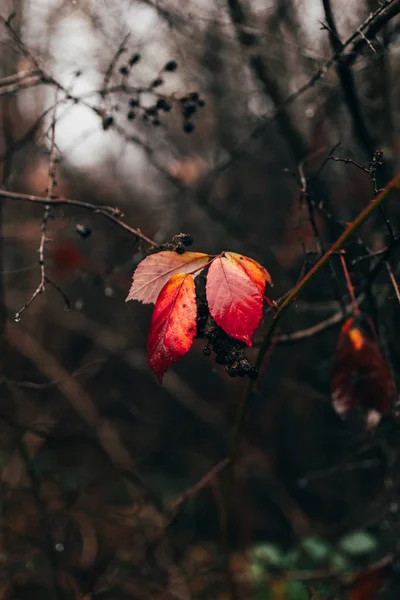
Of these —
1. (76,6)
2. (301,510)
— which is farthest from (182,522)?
(76,6)

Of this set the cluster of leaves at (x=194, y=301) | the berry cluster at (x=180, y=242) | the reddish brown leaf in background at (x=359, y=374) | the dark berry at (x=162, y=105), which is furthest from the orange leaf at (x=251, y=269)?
the dark berry at (x=162, y=105)

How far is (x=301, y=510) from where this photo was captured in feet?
12.0

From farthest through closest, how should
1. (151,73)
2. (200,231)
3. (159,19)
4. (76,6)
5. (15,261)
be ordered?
1. (15,261)
2. (200,231)
3. (151,73)
4. (76,6)
5. (159,19)

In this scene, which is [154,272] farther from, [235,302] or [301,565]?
[301,565]

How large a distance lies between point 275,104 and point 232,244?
4.15 ft

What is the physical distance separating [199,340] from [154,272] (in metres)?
2.52

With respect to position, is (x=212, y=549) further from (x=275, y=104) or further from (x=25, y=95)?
(x=25, y=95)

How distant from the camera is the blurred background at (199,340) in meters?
2.04

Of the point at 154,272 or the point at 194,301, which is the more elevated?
the point at 154,272

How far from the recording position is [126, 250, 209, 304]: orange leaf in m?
1.12

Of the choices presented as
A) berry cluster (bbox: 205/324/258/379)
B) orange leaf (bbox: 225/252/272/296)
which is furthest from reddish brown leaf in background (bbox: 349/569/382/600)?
orange leaf (bbox: 225/252/272/296)

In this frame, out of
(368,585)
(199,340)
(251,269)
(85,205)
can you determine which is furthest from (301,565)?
(85,205)

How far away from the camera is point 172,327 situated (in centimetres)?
104

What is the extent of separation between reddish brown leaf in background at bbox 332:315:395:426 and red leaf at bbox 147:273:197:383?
0.67 metres
